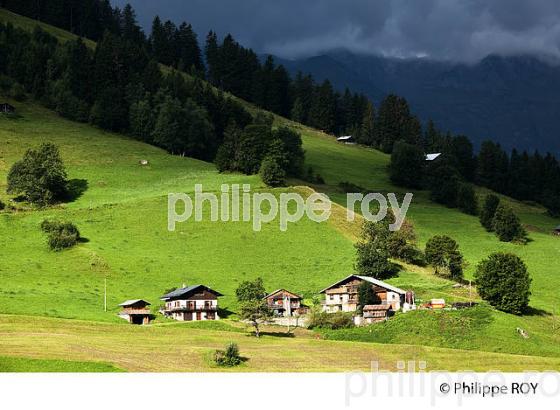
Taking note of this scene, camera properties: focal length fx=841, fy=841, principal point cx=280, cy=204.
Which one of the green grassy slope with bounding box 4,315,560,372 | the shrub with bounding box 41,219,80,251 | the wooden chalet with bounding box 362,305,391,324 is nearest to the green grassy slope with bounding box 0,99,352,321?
the shrub with bounding box 41,219,80,251

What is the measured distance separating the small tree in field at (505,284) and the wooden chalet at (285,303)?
20.8 metres

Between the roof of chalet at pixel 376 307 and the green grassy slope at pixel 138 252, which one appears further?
the green grassy slope at pixel 138 252

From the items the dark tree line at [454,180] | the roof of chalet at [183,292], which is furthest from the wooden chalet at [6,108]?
the roof of chalet at [183,292]

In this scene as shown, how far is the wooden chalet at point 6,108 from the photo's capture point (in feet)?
567

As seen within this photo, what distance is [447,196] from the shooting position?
161375 millimetres

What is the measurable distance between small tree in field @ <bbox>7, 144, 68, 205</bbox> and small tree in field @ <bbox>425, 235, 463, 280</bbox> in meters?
61.4

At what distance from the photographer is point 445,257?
112500mm

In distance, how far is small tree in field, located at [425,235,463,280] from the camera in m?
112

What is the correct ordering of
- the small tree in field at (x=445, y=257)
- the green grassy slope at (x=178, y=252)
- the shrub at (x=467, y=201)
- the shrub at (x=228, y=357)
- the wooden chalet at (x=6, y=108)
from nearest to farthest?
1. the shrub at (x=228, y=357)
2. the green grassy slope at (x=178, y=252)
3. the small tree in field at (x=445, y=257)
4. the shrub at (x=467, y=201)
5. the wooden chalet at (x=6, y=108)

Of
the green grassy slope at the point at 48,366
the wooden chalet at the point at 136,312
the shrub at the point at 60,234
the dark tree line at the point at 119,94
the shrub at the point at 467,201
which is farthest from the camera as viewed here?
the dark tree line at the point at 119,94

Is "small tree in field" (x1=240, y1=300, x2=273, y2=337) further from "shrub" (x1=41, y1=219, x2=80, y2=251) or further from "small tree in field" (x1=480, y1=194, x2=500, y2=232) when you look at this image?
"small tree in field" (x1=480, y1=194, x2=500, y2=232)

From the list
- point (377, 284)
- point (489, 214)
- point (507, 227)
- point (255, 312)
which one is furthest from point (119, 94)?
point (255, 312)

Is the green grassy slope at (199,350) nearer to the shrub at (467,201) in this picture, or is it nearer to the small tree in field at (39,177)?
the small tree in field at (39,177)
